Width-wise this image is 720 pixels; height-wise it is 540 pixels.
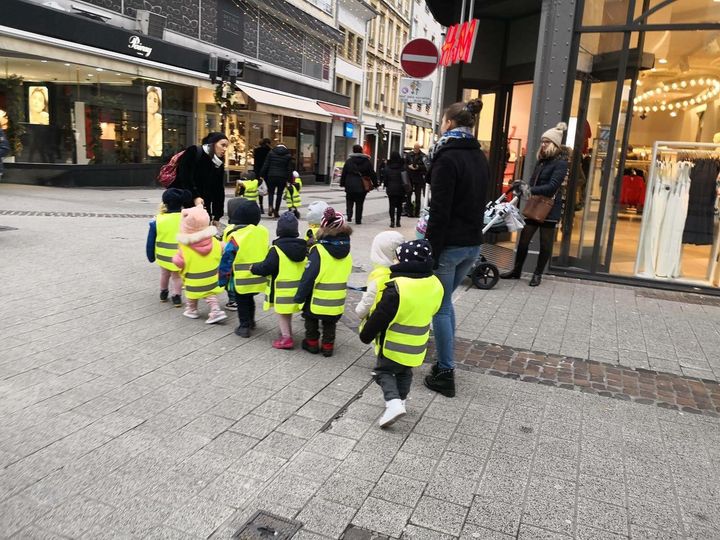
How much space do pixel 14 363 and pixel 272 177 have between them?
9426 mm

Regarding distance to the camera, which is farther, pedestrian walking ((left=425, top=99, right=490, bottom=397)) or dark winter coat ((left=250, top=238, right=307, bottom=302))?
dark winter coat ((left=250, top=238, right=307, bottom=302))

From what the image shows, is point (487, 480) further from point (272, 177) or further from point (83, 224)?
point (272, 177)

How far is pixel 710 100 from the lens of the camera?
27.2ft

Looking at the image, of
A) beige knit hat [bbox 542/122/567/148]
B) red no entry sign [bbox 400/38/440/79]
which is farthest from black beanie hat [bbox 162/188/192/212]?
beige knit hat [bbox 542/122/567/148]

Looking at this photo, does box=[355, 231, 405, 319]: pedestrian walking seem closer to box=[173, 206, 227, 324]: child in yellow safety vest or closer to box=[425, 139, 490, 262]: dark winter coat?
box=[425, 139, 490, 262]: dark winter coat

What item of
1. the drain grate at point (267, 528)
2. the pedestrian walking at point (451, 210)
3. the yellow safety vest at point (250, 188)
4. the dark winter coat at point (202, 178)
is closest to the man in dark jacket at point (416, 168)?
the yellow safety vest at point (250, 188)

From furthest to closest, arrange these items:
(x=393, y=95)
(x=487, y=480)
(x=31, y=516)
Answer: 1. (x=393, y=95)
2. (x=487, y=480)
3. (x=31, y=516)

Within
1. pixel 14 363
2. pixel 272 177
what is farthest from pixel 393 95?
pixel 14 363

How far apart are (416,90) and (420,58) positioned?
926mm

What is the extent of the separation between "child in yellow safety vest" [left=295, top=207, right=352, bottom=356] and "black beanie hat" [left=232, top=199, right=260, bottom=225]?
82 centimetres

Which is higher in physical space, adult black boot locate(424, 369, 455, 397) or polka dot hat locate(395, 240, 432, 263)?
polka dot hat locate(395, 240, 432, 263)

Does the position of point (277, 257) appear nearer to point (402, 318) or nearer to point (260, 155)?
point (402, 318)

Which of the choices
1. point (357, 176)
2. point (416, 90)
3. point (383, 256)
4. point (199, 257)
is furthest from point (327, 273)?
point (357, 176)

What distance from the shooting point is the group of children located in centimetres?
373
